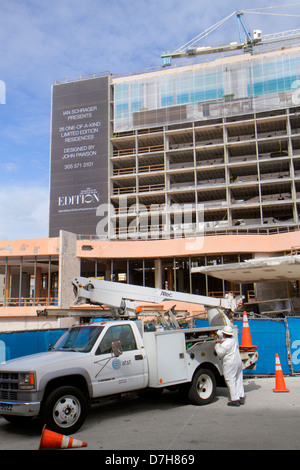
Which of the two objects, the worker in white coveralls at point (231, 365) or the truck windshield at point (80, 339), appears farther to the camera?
the worker in white coveralls at point (231, 365)

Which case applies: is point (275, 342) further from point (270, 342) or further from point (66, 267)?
point (66, 267)

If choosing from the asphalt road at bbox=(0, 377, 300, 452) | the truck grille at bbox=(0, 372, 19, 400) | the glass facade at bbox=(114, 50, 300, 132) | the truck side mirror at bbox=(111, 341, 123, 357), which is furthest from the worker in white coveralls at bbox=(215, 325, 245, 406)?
the glass facade at bbox=(114, 50, 300, 132)

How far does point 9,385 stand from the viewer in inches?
284

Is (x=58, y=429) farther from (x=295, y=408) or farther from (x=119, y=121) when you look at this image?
(x=119, y=121)

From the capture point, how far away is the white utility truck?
7.05 m

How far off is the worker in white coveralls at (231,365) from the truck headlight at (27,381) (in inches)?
153

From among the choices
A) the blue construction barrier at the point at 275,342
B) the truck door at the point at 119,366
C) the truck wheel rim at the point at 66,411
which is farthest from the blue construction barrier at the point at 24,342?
the blue construction barrier at the point at 275,342

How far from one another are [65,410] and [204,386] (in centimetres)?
339

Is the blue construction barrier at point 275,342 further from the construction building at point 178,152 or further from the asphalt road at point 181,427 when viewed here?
the construction building at point 178,152

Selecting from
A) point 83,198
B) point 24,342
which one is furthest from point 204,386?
point 83,198

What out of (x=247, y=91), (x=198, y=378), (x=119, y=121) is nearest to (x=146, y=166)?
(x=119, y=121)

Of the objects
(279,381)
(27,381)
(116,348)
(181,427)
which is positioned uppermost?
(116,348)

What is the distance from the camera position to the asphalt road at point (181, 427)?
20.5 ft

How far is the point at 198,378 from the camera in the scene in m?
9.03
